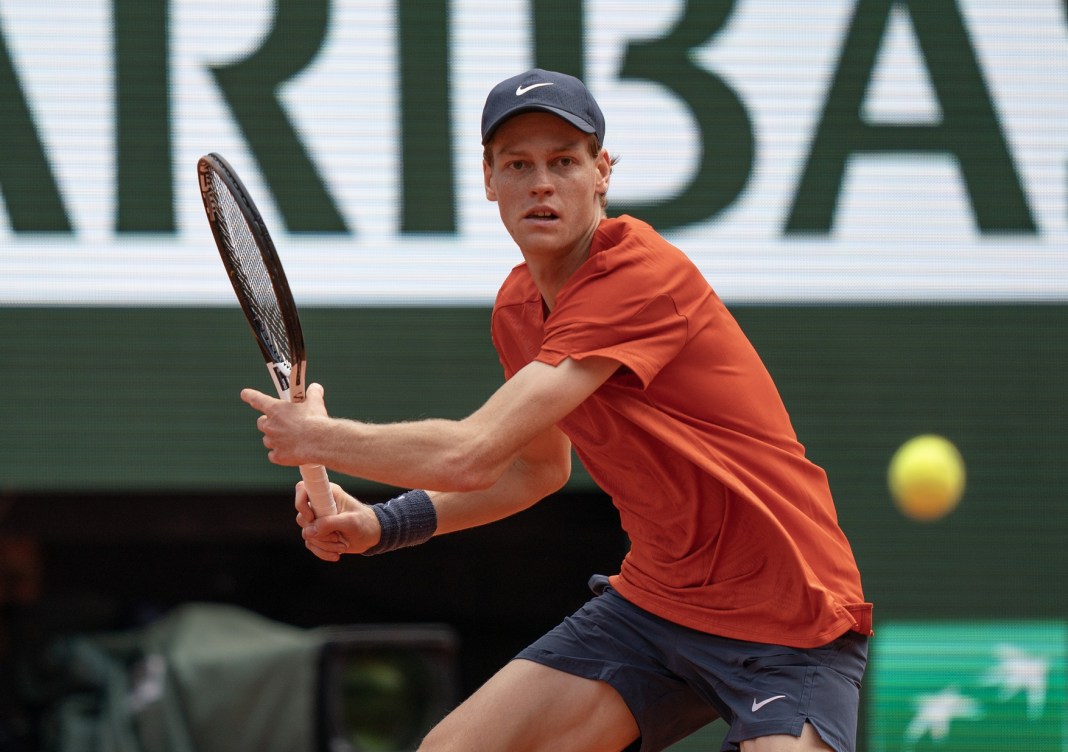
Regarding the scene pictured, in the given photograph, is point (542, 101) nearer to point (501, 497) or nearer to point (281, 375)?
point (281, 375)

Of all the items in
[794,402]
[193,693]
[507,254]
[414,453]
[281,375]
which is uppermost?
[507,254]

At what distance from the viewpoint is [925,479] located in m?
7.07

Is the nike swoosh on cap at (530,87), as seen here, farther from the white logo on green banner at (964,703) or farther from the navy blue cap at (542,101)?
the white logo on green banner at (964,703)

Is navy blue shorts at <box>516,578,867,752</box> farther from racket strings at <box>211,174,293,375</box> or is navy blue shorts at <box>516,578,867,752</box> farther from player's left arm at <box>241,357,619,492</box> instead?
racket strings at <box>211,174,293,375</box>

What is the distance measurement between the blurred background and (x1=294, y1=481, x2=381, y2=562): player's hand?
3.70 metres

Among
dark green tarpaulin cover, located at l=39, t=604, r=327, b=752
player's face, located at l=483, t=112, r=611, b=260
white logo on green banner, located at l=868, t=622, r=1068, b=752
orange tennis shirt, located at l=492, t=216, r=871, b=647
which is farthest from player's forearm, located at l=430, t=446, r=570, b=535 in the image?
dark green tarpaulin cover, located at l=39, t=604, r=327, b=752

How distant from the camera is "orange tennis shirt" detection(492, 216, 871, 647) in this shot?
3.06 m

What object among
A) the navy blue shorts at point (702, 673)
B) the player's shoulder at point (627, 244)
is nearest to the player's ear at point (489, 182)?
the player's shoulder at point (627, 244)

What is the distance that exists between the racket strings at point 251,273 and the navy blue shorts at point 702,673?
897 mm

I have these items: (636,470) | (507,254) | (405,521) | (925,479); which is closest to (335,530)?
(405,521)

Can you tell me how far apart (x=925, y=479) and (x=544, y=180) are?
4427mm

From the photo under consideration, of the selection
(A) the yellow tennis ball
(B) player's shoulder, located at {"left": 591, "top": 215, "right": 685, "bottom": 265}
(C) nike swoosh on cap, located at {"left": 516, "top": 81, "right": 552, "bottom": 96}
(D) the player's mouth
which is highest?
(C) nike swoosh on cap, located at {"left": 516, "top": 81, "right": 552, "bottom": 96}

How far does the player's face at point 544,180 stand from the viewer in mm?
3121

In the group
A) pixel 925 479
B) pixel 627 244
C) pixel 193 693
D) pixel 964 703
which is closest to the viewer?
pixel 627 244
